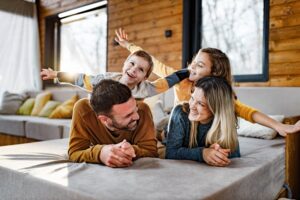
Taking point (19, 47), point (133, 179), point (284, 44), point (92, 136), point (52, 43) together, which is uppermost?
point (52, 43)

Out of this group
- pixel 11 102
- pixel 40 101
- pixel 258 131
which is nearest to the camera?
pixel 258 131

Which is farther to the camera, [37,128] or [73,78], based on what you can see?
[37,128]

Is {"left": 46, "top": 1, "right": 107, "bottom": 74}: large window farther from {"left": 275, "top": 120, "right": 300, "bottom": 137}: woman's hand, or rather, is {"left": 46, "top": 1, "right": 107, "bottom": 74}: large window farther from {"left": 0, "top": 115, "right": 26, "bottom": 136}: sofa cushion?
{"left": 275, "top": 120, "right": 300, "bottom": 137}: woman's hand

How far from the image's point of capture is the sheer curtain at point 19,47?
5559 mm

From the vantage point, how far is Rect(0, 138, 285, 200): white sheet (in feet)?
3.25

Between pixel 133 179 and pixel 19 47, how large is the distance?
5.35m

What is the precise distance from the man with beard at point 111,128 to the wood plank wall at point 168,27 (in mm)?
2123

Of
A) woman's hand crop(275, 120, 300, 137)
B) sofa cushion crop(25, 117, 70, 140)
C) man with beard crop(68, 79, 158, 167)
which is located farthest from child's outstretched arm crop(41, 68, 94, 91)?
sofa cushion crop(25, 117, 70, 140)

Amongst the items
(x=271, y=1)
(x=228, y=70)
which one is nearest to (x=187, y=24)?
(x=271, y=1)

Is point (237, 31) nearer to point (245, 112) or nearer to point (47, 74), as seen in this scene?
point (245, 112)

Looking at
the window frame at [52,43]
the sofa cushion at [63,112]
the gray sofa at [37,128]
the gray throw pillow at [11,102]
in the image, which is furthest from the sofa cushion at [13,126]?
the window frame at [52,43]

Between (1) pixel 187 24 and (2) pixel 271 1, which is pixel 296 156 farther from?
(1) pixel 187 24

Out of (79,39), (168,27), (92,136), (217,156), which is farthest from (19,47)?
(217,156)

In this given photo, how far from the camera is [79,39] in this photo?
216 inches
